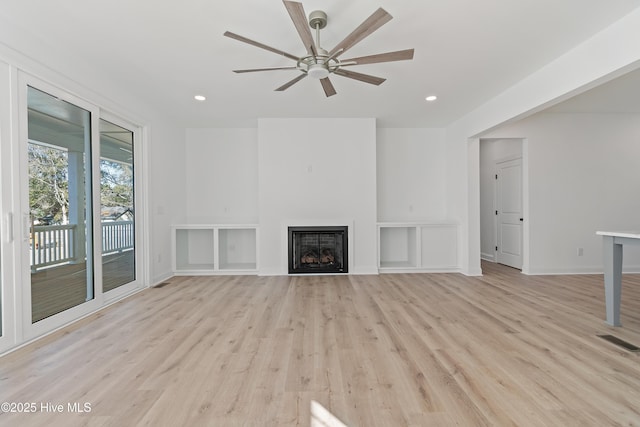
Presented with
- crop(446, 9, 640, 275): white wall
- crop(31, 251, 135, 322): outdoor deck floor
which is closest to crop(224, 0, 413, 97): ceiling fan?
crop(446, 9, 640, 275): white wall

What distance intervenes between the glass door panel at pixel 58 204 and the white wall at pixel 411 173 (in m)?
4.46

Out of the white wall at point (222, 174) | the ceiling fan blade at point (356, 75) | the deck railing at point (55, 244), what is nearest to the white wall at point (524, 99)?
the ceiling fan blade at point (356, 75)

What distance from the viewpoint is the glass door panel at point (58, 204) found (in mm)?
2504

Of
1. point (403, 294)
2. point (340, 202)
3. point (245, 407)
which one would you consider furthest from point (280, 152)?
point (245, 407)

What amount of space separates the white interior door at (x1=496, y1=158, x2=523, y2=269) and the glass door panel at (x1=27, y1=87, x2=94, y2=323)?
21.5 ft

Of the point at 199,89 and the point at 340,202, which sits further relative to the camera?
the point at 340,202

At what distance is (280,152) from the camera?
16.0 feet

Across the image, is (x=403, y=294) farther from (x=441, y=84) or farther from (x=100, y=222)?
(x=100, y=222)

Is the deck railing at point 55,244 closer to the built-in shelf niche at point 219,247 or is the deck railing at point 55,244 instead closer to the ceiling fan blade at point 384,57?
the built-in shelf niche at point 219,247

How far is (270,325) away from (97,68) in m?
3.27

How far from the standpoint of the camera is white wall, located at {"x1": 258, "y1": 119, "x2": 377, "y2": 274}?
15.9ft

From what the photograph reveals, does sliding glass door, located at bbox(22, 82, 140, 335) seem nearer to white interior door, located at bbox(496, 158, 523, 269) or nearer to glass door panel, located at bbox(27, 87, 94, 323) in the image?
glass door panel, located at bbox(27, 87, 94, 323)

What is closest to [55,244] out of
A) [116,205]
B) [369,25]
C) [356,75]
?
[116,205]

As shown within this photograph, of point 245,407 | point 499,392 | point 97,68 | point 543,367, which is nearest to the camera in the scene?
point 245,407
